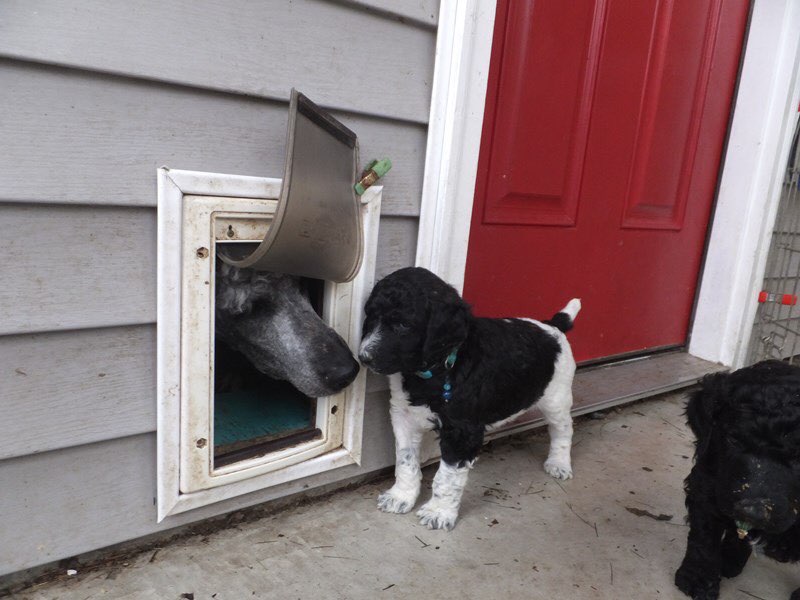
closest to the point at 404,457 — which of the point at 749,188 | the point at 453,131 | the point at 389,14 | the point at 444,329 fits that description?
the point at 444,329

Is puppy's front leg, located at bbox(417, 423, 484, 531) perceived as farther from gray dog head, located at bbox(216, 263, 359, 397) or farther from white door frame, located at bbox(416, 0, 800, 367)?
white door frame, located at bbox(416, 0, 800, 367)

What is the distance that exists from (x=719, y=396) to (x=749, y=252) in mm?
2408

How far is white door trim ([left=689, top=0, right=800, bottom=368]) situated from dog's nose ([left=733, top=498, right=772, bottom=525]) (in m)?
2.57

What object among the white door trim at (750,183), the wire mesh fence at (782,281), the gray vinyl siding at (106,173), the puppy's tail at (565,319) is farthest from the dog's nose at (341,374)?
the wire mesh fence at (782,281)

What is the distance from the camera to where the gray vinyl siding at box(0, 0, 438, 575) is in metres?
1.33

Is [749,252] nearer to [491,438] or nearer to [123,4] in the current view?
[491,438]

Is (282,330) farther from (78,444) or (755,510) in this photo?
(755,510)

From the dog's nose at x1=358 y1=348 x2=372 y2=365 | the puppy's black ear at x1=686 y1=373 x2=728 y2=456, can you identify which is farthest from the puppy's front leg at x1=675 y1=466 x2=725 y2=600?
the dog's nose at x1=358 y1=348 x2=372 y2=365

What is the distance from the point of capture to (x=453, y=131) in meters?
2.07

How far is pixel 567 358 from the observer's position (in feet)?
7.96

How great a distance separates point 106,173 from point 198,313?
45 cm

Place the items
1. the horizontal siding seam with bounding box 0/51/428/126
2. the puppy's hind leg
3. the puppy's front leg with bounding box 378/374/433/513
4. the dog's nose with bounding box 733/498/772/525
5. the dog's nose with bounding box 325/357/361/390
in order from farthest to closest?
the puppy's hind leg → the puppy's front leg with bounding box 378/374/433/513 → the dog's nose with bounding box 325/357/361/390 → the dog's nose with bounding box 733/498/772/525 → the horizontal siding seam with bounding box 0/51/428/126

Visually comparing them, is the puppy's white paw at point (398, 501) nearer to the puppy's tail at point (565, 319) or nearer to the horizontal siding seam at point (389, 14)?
the puppy's tail at point (565, 319)

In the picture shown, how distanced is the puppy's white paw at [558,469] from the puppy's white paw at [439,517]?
63 cm
